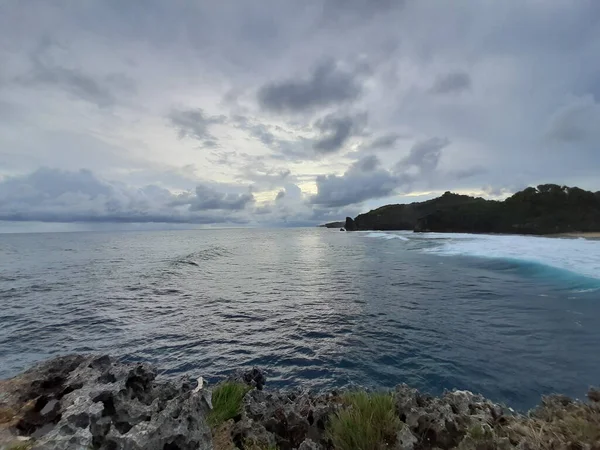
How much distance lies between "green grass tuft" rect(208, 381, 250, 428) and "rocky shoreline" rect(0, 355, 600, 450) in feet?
0.07

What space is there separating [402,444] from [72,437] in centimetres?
418

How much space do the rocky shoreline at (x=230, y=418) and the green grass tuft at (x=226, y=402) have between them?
0.02 m

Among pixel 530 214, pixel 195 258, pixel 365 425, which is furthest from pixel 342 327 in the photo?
pixel 530 214

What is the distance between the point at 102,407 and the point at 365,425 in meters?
3.71

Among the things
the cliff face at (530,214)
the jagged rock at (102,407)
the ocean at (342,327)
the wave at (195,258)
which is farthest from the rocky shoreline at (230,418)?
the cliff face at (530,214)

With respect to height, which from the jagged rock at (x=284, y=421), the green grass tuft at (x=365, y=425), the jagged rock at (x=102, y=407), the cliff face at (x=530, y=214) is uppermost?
the cliff face at (x=530, y=214)

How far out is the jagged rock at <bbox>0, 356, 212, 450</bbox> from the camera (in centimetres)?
404

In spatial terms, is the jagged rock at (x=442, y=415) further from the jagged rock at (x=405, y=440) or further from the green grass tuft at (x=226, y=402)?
the green grass tuft at (x=226, y=402)

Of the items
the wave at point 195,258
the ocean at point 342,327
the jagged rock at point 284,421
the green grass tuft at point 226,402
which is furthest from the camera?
the wave at point 195,258

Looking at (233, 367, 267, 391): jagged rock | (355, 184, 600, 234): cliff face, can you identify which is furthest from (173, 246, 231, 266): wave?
(355, 184, 600, 234): cliff face

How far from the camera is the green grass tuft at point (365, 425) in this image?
4.87 m

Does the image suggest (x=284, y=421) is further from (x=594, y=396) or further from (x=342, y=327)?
(x=342, y=327)

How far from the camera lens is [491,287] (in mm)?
24734

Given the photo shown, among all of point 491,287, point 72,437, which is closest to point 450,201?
point 491,287
